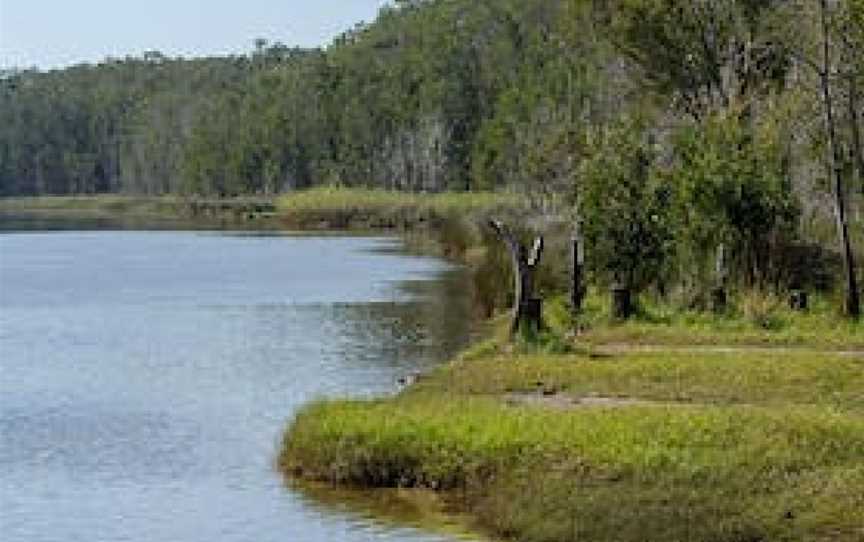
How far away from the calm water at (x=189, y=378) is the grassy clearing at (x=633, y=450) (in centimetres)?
118

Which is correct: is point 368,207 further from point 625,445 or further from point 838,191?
point 625,445

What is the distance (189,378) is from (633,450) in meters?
16.8

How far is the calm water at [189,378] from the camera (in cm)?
2225

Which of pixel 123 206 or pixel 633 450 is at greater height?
pixel 633 450

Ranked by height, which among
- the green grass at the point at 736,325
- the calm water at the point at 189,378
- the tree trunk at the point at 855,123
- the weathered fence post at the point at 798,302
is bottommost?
the calm water at the point at 189,378

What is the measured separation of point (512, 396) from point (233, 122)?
160648 mm

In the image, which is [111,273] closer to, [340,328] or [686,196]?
[340,328]

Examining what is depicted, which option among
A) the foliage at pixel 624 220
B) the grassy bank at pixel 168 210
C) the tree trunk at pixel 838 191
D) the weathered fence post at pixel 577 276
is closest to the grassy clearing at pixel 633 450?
the tree trunk at pixel 838 191

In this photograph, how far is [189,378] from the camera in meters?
36.2

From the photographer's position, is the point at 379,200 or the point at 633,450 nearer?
the point at 633,450

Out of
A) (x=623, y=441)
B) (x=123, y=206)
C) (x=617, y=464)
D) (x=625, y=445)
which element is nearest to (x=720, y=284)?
(x=623, y=441)

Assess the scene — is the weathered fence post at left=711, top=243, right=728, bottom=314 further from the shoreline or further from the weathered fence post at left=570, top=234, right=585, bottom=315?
→ the shoreline

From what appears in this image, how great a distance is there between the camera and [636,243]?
124ft

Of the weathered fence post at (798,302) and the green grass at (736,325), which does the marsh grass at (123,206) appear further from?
the weathered fence post at (798,302)
